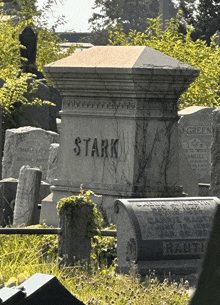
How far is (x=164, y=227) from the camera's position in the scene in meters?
5.70

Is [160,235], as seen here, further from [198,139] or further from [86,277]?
[198,139]

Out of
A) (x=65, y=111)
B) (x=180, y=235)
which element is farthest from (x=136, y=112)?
(x=180, y=235)

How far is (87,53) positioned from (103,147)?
1.18 meters

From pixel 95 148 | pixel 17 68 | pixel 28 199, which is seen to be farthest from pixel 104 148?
pixel 17 68

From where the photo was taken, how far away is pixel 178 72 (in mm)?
Result: 7305

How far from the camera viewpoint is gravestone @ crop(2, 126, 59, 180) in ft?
40.6

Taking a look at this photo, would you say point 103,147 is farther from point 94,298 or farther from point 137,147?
point 94,298

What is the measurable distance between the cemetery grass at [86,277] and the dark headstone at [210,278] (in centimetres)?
330

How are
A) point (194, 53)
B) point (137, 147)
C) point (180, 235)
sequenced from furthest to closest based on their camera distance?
point (194, 53) < point (137, 147) < point (180, 235)

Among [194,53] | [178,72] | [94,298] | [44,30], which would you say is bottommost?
[94,298]

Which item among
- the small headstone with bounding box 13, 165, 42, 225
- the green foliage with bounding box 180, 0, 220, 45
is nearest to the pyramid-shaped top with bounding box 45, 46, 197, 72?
the small headstone with bounding box 13, 165, 42, 225

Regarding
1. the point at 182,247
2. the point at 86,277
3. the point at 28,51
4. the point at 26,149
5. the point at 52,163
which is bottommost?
the point at 86,277

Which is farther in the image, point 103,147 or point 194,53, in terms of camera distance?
point 194,53

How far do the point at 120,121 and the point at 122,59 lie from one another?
72 centimetres
